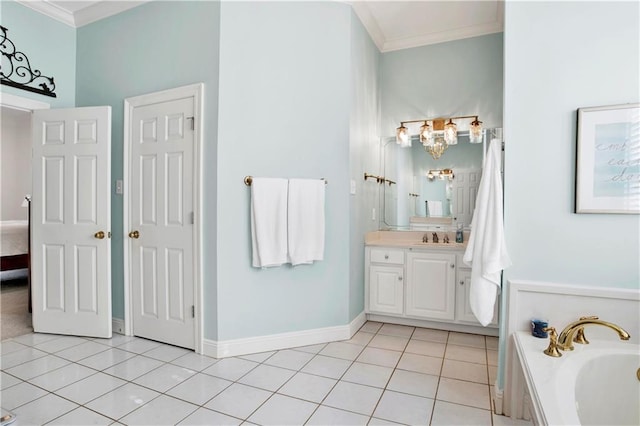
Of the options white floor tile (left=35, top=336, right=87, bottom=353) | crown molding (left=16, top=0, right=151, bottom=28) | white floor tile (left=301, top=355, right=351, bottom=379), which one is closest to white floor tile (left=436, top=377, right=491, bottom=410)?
white floor tile (left=301, top=355, right=351, bottom=379)

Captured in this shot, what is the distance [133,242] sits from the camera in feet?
9.74

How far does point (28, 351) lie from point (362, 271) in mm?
2787

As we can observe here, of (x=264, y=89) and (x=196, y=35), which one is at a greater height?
(x=196, y=35)

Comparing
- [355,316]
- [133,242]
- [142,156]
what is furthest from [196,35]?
[355,316]

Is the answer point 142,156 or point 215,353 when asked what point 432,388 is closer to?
point 215,353

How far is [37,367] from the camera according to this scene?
243 centimetres

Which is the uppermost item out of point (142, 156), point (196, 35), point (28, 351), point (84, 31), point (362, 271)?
point (84, 31)

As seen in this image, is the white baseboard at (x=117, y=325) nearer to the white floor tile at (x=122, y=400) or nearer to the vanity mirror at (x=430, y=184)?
the white floor tile at (x=122, y=400)

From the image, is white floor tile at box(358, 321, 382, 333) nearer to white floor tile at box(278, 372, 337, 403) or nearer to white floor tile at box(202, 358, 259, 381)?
white floor tile at box(278, 372, 337, 403)

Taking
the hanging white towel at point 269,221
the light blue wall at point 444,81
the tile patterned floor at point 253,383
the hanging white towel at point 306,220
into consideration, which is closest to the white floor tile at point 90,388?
the tile patterned floor at point 253,383

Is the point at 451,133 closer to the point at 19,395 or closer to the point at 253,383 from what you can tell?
the point at 253,383

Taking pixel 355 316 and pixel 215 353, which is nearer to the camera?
pixel 215 353

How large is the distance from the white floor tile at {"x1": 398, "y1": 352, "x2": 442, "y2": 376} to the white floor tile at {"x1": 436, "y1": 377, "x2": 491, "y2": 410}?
13 cm

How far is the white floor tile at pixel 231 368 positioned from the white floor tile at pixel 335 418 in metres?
0.67
